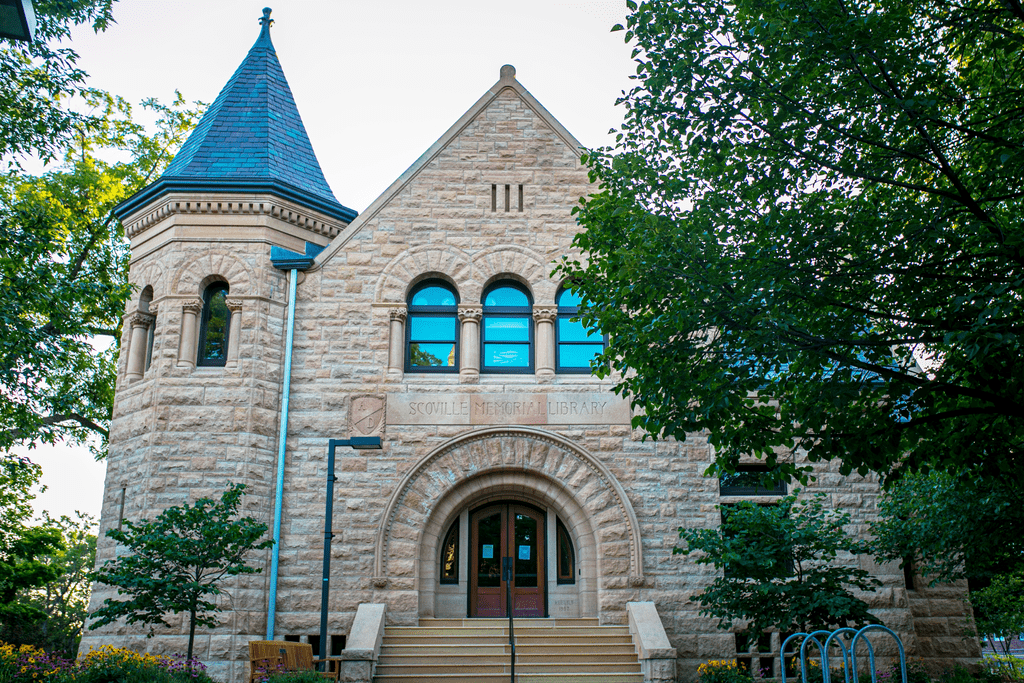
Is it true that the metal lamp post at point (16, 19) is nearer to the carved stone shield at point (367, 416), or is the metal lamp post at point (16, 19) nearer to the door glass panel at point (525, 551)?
the carved stone shield at point (367, 416)

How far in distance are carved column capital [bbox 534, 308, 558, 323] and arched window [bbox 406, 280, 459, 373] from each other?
1488 mm

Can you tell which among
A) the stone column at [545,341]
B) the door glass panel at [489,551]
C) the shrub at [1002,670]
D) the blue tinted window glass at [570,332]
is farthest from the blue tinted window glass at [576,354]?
the shrub at [1002,670]

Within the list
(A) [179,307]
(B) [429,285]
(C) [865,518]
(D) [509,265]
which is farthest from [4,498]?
(C) [865,518]

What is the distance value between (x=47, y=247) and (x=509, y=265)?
7654 mm

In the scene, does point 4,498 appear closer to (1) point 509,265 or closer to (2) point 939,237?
(1) point 509,265

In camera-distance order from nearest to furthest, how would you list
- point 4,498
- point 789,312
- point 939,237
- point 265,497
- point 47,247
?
point 939,237 → point 789,312 → point 47,247 → point 265,497 → point 4,498

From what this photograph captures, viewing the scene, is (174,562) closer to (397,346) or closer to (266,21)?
(397,346)

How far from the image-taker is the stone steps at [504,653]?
13.1 m

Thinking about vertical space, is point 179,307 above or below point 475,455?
above

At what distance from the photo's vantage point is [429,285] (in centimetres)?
1678

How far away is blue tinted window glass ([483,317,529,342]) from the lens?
16.5 meters

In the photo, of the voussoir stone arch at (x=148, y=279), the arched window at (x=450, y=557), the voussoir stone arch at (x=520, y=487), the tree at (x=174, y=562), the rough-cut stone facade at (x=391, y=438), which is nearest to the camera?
the tree at (x=174, y=562)

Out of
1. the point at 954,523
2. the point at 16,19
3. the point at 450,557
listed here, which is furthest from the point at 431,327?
the point at 16,19

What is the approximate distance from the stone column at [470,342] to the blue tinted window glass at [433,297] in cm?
55
